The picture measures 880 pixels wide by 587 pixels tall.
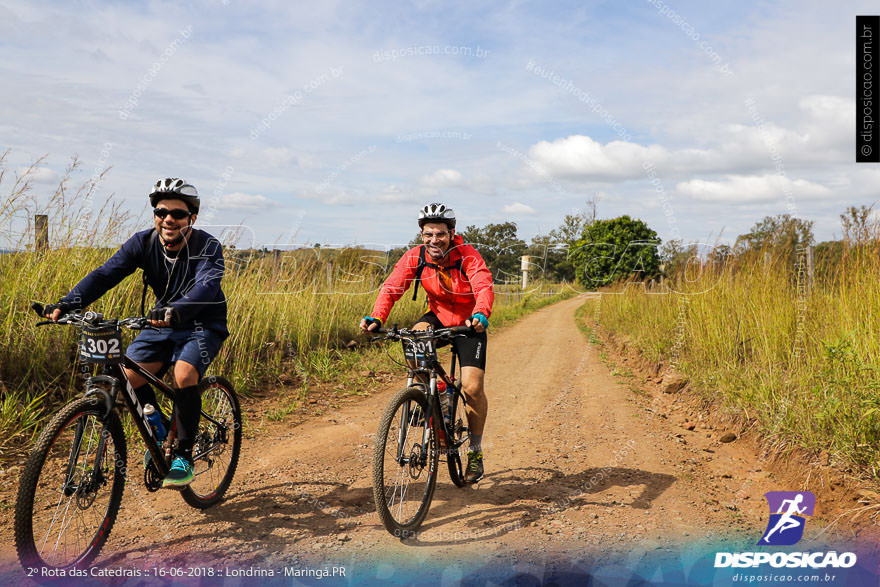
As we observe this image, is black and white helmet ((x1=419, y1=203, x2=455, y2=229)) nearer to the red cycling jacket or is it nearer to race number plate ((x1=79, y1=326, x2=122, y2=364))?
the red cycling jacket

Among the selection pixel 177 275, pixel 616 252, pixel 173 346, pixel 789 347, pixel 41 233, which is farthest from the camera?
pixel 616 252

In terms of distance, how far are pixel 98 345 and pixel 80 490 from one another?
79 centimetres

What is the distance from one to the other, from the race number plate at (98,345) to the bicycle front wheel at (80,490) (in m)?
0.22

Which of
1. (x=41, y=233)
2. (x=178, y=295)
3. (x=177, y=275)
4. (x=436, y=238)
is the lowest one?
(x=178, y=295)

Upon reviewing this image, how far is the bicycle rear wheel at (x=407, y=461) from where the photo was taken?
11.0 ft

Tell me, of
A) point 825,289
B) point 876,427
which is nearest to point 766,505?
point 876,427

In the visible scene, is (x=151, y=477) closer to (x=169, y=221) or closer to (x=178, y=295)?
(x=178, y=295)

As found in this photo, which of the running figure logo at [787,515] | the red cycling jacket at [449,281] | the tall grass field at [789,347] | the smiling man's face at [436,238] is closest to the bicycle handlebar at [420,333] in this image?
the red cycling jacket at [449,281]

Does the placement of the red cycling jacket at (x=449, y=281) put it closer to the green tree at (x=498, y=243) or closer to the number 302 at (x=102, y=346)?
the number 302 at (x=102, y=346)

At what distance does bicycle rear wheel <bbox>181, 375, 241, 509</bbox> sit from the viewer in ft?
12.6

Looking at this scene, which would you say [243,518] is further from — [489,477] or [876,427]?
[876,427]

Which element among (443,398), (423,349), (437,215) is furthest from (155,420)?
(437,215)

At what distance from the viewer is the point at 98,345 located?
3.04 m

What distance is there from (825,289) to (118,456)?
6.73m
